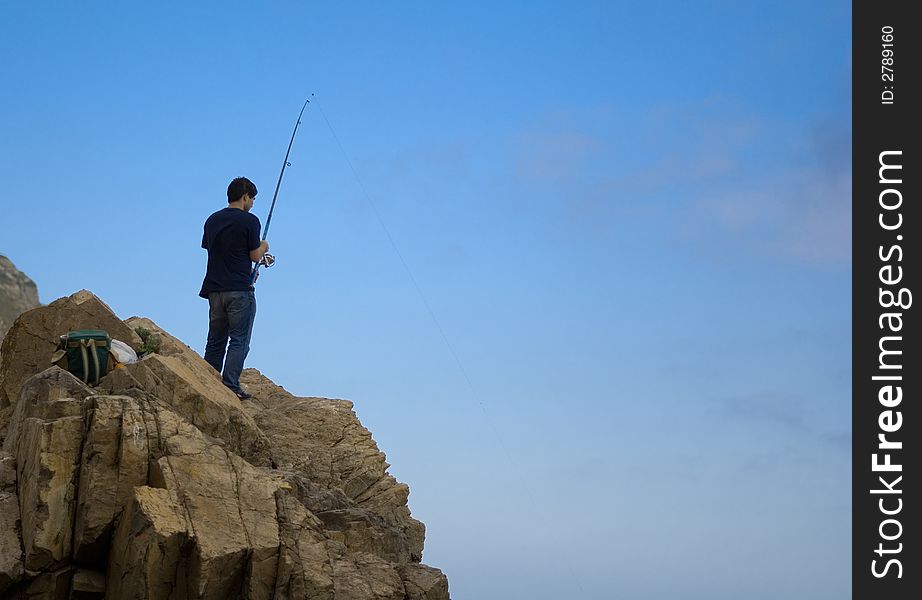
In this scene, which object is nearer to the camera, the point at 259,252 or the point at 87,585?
the point at 87,585

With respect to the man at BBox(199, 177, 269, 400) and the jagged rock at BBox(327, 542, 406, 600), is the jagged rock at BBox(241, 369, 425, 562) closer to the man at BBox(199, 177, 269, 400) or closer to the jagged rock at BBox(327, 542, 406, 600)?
the man at BBox(199, 177, 269, 400)

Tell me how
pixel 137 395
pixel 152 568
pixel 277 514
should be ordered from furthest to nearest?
1. pixel 137 395
2. pixel 277 514
3. pixel 152 568

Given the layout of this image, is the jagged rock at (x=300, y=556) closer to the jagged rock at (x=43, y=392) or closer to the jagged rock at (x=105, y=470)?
the jagged rock at (x=105, y=470)

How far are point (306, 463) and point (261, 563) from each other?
164 inches

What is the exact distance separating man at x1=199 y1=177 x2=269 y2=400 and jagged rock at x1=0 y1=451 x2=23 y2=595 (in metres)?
4.08

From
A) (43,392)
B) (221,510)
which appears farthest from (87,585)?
(43,392)

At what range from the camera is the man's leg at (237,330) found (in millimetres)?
17469

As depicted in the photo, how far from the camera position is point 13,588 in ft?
42.5

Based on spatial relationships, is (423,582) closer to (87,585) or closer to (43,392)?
(87,585)

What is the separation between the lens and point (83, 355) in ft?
51.5

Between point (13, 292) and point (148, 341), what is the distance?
49.6 m

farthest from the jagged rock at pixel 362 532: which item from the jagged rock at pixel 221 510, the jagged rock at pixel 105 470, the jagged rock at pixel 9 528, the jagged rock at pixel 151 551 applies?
the jagged rock at pixel 9 528
